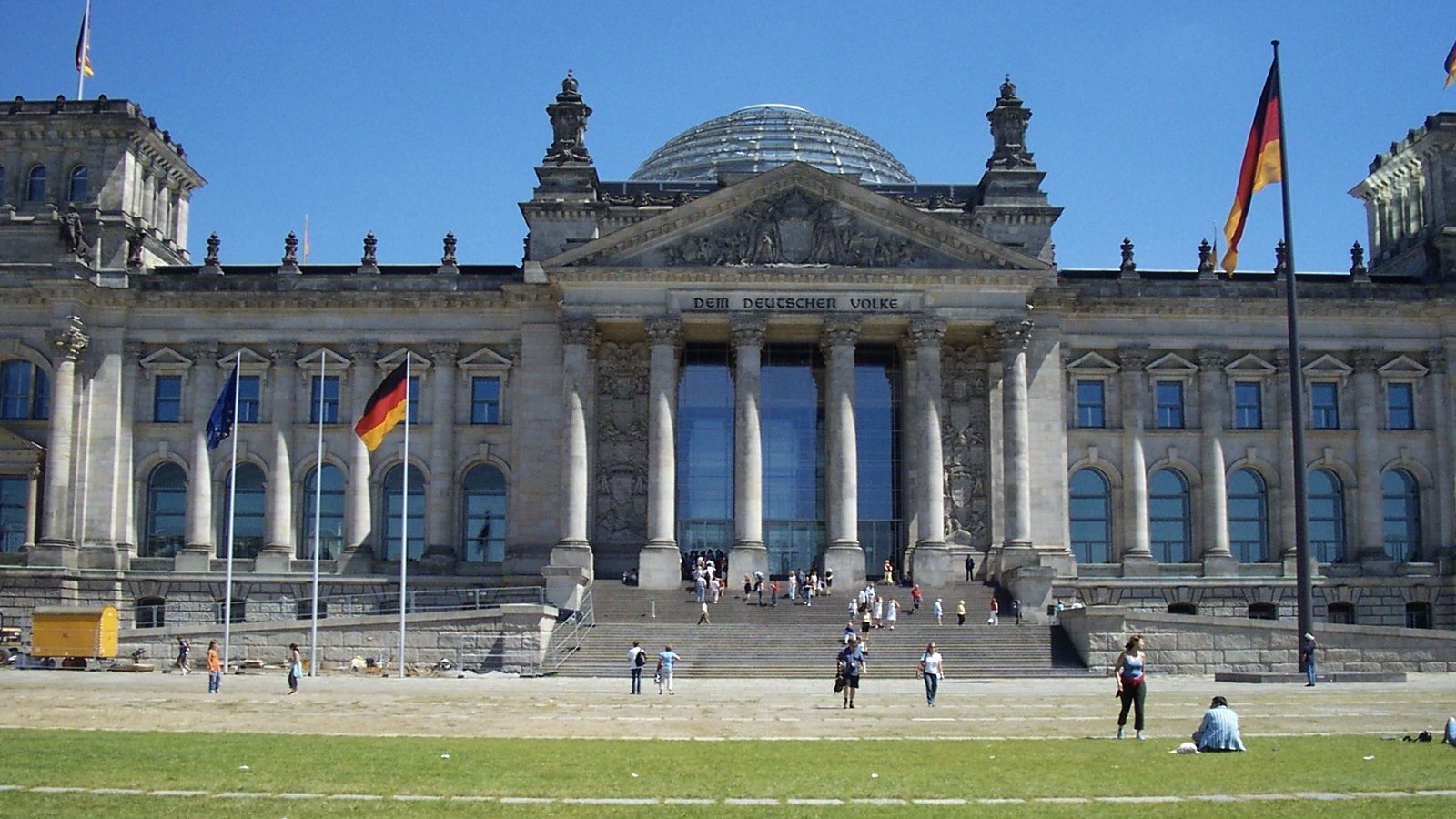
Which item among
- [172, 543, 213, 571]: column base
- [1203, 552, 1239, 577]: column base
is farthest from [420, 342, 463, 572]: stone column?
[1203, 552, 1239, 577]: column base

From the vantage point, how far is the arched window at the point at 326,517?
72.1 metres

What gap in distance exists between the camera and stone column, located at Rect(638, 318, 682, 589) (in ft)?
214

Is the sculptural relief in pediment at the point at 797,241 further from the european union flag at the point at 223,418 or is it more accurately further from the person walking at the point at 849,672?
the person walking at the point at 849,672

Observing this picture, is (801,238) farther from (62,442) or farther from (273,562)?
(62,442)

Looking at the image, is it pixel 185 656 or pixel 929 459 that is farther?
pixel 929 459

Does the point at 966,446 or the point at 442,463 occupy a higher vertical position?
the point at 966,446

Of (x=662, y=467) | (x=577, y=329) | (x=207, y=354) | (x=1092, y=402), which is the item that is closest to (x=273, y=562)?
(x=207, y=354)

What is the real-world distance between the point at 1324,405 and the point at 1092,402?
10453mm

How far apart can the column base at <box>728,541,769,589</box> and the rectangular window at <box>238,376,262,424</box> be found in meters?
23.0

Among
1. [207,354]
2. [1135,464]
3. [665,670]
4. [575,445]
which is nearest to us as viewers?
[665,670]

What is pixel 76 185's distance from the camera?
246 feet

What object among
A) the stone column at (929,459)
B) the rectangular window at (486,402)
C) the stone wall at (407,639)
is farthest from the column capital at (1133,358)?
the stone wall at (407,639)

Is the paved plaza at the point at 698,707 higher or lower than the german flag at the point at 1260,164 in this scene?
lower

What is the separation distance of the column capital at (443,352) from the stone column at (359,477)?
2.54m
